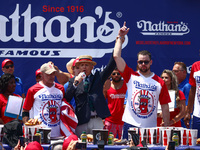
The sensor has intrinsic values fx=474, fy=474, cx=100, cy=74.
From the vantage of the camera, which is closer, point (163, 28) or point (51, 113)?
point (51, 113)

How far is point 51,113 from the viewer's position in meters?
6.13

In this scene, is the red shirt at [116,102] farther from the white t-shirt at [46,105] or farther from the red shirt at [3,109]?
A: the red shirt at [3,109]

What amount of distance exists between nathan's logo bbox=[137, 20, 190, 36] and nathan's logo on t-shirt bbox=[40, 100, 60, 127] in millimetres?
3406

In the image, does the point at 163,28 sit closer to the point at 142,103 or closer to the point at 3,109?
the point at 142,103

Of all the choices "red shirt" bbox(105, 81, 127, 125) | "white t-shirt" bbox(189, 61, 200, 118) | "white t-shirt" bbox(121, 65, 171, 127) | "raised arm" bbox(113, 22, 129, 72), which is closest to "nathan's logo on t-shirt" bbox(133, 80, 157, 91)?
"white t-shirt" bbox(121, 65, 171, 127)

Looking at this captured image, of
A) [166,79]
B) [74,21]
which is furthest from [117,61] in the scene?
[74,21]

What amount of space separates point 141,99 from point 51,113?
117cm

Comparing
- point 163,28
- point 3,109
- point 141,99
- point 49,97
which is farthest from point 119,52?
point 163,28

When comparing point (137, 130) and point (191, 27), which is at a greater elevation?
point (191, 27)

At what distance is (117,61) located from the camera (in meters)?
6.05

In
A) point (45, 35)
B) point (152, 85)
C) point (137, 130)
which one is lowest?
point (137, 130)

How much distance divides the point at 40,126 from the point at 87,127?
807 millimetres

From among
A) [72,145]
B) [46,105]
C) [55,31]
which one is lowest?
[72,145]

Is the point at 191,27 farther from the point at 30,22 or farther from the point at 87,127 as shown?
the point at 87,127
